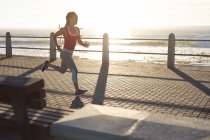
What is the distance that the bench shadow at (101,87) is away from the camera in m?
7.85

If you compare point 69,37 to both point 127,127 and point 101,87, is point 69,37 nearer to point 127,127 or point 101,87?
point 101,87

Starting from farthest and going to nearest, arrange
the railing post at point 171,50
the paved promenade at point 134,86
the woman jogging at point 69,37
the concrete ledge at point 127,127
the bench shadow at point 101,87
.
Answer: the railing post at point 171,50
the woman jogging at point 69,37
the bench shadow at point 101,87
the paved promenade at point 134,86
the concrete ledge at point 127,127

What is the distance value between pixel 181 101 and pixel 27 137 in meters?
3.87

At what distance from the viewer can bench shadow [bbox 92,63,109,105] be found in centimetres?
785

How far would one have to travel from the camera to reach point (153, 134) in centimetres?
381

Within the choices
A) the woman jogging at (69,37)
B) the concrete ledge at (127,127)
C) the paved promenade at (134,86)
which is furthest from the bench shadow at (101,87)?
the concrete ledge at (127,127)

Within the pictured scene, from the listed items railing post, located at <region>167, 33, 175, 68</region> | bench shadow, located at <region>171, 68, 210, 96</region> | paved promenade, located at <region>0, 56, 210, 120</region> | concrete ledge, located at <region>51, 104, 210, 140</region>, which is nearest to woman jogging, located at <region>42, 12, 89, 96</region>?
paved promenade, located at <region>0, 56, 210, 120</region>

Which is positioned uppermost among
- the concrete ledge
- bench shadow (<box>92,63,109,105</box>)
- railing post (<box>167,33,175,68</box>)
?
railing post (<box>167,33,175,68</box>)

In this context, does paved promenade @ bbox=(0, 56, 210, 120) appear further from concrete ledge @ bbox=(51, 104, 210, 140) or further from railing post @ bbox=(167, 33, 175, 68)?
concrete ledge @ bbox=(51, 104, 210, 140)

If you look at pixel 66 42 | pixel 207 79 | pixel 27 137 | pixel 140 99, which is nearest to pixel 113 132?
pixel 27 137

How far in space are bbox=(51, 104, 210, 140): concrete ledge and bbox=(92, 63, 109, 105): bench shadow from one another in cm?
314

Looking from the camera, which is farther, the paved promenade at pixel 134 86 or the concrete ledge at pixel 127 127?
the paved promenade at pixel 134 86

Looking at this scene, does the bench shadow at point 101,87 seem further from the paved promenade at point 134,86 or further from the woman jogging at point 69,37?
the woman jogging at point 69,37

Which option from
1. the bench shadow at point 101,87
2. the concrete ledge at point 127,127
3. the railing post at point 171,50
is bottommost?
the bench shadow at point 101,87
